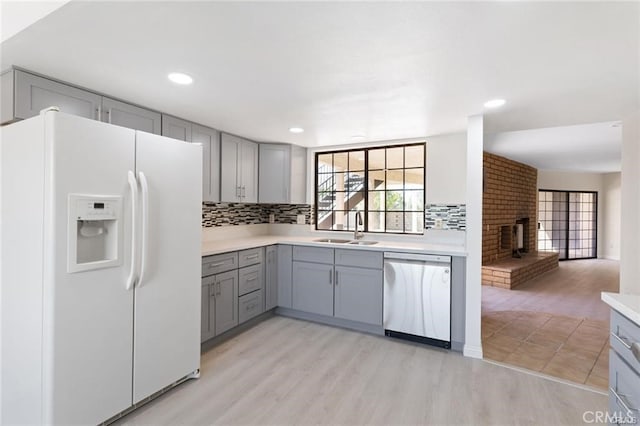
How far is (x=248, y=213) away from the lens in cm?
434

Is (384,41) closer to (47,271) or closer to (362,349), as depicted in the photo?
(47,271)

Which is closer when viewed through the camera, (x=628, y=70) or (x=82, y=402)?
(x=82, y=402)

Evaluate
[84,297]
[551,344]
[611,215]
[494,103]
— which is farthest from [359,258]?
[611,215]

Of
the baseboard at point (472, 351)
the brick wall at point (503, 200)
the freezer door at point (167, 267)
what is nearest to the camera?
the freezer door at point (167, 267)

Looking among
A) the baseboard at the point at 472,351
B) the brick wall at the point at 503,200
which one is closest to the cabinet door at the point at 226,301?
the baseboard at the point at 472,351

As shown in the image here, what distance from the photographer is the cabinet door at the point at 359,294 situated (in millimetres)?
3264

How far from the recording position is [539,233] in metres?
8.27

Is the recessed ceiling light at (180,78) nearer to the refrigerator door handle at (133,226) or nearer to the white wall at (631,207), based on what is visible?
the refrigerator door handle at (133,226)

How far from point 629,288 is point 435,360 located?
1.82m

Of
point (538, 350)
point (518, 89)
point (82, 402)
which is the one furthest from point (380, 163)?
point (82, 402)

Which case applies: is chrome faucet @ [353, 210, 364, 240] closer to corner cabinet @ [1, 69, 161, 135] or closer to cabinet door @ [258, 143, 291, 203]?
cabinet door @ [258, 143, 291, 203]

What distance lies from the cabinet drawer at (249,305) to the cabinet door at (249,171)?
3.74 feet

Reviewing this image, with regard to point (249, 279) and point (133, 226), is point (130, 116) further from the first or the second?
point (249, 279)

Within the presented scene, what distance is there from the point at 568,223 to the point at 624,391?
9071mm
